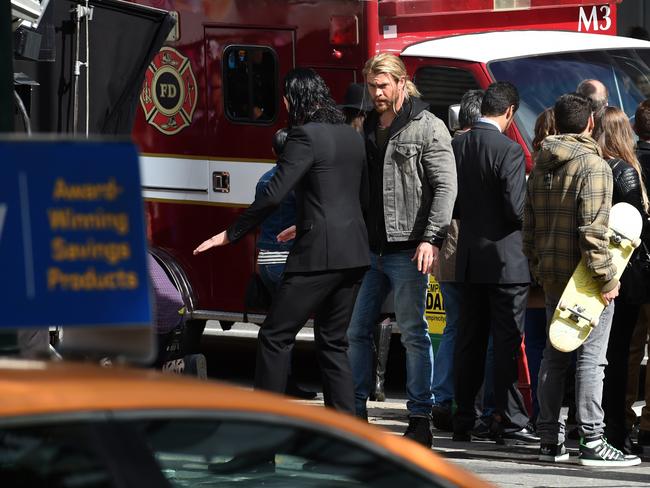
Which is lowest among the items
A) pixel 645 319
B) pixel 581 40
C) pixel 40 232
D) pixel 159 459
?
pixel 645 319

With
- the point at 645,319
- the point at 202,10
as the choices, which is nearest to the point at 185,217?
the point at 202,10

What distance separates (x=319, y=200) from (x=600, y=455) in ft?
6.08

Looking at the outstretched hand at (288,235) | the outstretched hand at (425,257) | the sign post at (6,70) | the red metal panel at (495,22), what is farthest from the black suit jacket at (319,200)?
the red metal panel at (495,22)

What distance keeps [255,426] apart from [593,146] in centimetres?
465

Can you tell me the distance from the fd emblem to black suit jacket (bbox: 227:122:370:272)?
3.56 metres

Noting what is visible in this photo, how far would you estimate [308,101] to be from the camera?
7.01 m

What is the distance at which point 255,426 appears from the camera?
2768mm

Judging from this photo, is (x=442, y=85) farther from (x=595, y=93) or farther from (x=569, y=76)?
(x=595, y=93)

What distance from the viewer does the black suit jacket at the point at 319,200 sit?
6.82 m

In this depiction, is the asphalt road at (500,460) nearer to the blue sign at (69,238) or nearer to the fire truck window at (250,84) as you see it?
the fire truck window at (250,84)

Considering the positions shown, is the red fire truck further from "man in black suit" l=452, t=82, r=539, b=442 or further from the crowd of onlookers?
"man in black suit" l=452, t=82, r=539, b=442

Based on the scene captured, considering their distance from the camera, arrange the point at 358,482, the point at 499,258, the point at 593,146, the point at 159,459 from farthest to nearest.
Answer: the point at 499,258
the point at 593,146
the point at 358,482
the point at 159,459

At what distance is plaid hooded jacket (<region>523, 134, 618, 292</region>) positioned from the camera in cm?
697

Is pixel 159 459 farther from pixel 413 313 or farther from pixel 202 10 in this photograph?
pixel 202 10
